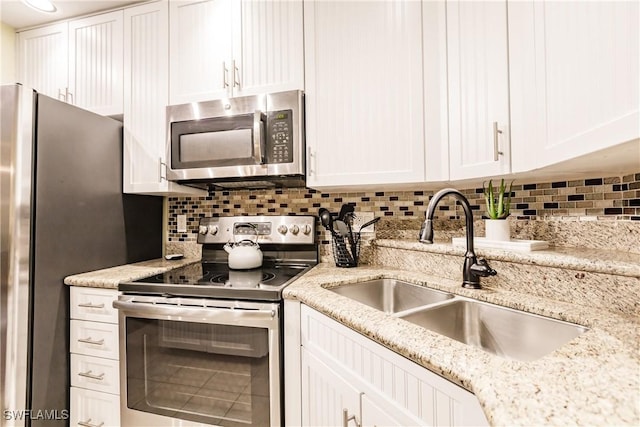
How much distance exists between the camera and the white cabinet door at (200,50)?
5.38 ft

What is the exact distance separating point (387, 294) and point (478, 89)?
95 centimetres

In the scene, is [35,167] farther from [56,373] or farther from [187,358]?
[187,358]

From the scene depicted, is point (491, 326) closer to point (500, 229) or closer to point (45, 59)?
point (500, 229)

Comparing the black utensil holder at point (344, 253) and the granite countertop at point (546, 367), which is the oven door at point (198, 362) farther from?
the black utensil holder at point (344, 253)

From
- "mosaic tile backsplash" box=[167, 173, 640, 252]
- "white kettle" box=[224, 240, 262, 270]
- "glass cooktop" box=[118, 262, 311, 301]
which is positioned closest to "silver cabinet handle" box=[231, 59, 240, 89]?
"mosaic tile backsplash" box=[167, 173, 640, 252]

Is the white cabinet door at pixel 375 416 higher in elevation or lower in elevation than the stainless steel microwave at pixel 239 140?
lower

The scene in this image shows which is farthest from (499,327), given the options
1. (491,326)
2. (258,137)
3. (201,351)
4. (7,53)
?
(7,53)

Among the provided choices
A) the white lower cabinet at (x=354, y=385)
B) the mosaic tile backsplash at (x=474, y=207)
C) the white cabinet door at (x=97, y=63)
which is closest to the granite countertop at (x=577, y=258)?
the mosaic tile backsplash at (x=474, y=207)

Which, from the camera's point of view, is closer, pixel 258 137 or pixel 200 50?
pixel 258 137

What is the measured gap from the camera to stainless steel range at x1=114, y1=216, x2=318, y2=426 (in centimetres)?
121

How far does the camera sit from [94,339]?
143 centimetres

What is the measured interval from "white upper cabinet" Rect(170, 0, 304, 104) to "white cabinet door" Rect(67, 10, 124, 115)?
0.38 meters

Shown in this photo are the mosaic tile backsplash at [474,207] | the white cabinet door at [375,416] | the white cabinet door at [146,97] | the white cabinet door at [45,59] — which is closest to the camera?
the white cabinet door at [375,416]

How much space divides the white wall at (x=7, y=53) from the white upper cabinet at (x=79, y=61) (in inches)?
1.8
